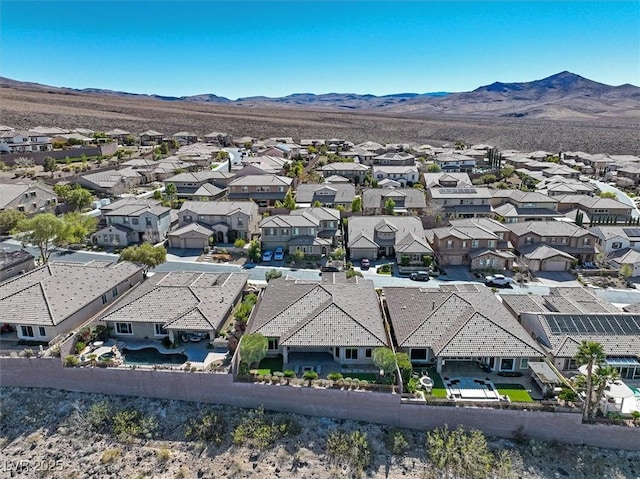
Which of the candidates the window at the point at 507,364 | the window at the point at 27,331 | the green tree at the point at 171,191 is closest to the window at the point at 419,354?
the window at the point at 507,364

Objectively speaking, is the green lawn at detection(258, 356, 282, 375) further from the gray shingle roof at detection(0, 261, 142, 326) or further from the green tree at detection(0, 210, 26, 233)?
the green tree at detection(0, 210, 26, 233)

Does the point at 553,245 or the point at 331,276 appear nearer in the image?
the point at 331,276

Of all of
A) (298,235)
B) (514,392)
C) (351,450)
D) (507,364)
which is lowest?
(351,450)

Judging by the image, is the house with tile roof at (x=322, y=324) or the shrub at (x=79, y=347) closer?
the house with tile roof at (x=322, y=324)

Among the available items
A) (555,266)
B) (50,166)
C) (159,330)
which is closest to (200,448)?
(159,330)

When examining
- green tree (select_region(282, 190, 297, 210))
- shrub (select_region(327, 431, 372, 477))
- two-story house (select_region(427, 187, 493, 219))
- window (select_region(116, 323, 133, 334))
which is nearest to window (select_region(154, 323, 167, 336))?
window (select_region(116, 323, 133, 334))

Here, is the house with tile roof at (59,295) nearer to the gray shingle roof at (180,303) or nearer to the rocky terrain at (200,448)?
the gray shingle roof at (180,303)

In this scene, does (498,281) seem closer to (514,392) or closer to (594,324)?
(594,324)
